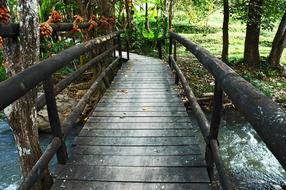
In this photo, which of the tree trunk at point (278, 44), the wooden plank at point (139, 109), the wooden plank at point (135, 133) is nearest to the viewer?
the wooden plank at point (135, 133)

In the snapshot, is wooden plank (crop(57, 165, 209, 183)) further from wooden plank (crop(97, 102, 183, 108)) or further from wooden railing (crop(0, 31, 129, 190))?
wooden plank (crop(97, 102, 183, 108))

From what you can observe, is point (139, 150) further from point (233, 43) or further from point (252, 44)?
point (233, 43)

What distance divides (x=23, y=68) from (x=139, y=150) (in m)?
1.42

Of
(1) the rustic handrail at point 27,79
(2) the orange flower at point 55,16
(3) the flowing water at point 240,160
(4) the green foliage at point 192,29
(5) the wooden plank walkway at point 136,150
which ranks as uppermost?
(2) the orange flower at point 55,16

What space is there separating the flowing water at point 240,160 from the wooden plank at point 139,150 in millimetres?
3225

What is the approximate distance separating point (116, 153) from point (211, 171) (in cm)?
100

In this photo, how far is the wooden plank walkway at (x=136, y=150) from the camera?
2844 millimetres

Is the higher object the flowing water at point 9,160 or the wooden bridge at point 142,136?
the wooden bridge at point 142,136

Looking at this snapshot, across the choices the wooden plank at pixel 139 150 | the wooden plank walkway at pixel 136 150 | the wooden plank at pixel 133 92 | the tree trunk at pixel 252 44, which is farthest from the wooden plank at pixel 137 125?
the tree trunk at pixel 252 44

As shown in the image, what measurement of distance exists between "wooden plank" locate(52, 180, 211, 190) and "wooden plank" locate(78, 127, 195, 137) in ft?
3.43

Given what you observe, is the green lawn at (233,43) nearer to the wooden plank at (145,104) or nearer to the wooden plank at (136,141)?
the wooden plank at (145,104)

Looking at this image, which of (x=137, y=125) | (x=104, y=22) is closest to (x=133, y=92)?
(x=137, y=125)

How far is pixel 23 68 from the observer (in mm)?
2852

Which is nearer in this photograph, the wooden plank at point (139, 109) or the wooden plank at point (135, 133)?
the wooden plank at point (135, 133)
